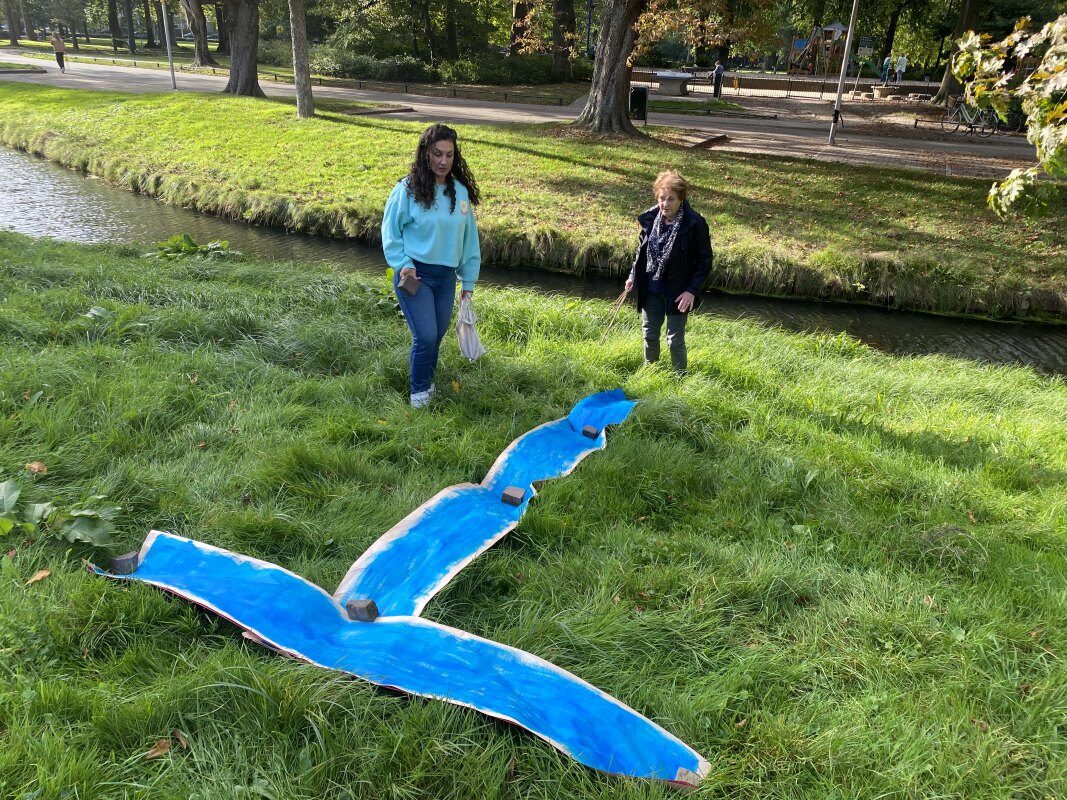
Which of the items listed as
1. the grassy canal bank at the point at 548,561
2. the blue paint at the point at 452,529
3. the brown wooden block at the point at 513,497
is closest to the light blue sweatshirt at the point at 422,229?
the grassy canal bank at the point at 548,561

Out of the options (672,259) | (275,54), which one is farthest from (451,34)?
(672,259)

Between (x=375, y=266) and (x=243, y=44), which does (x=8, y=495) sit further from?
(x=243, y=44)

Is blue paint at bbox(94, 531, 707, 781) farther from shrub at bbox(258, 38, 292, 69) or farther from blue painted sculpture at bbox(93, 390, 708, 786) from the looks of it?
shrub at bbox(258, 38, 292, 69)

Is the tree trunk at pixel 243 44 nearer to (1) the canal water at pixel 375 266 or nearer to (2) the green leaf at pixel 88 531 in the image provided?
(1) the canal water at pixel 375 266

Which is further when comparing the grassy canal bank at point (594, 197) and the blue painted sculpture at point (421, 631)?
the grassy canal bank at point (594, 197)

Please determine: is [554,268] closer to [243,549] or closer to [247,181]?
[247,181]

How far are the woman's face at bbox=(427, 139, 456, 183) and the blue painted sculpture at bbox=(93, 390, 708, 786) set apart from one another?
2020mm

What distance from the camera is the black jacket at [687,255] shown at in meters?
5.13

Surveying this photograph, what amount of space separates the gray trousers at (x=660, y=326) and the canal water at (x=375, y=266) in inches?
153

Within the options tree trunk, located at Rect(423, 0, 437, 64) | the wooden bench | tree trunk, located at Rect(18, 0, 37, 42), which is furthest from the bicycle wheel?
tree trunk, located at Rect(18, 0, 37, 42)

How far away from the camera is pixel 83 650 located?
243 cm

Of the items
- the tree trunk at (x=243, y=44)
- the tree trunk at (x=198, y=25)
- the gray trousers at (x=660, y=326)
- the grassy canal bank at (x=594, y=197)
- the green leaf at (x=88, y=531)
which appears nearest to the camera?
the green leaf at (x=88, y=531)

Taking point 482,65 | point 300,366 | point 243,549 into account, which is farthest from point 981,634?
point 482,65

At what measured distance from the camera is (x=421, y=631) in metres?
2.69
